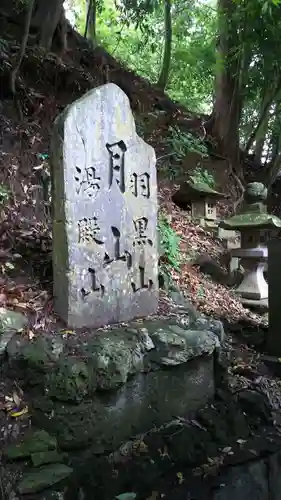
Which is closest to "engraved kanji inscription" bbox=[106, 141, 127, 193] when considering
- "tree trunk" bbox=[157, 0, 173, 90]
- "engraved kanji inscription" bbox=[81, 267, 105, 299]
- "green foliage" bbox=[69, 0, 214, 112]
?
"engraved kanji inscription" bbox=[81, 267, 105, 299]

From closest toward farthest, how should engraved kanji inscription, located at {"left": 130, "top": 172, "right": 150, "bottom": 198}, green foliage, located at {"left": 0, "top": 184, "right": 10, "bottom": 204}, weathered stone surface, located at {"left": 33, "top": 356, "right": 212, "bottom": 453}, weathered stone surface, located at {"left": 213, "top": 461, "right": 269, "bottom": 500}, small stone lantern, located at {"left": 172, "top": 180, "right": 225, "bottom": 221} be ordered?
weathered stone surface, located at {"left": 213, "top": 461, "right": 269, "bottom": 500} → weathered stone surface, located at {"left": 33, "top": 356, "right": 212, "bottom": 453} → engraved kanji inscription, located at {"left": 130, "top": 172, "right": 150, "bottom": 198} → green foliage, located at {"left": 0, "top": 184, "right": 10, "bottom": 204} → small stone lantern, located at {"left": 172, "top": 180, "right": 225, "bottom": 221}

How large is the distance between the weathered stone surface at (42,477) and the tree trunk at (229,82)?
8010 mm

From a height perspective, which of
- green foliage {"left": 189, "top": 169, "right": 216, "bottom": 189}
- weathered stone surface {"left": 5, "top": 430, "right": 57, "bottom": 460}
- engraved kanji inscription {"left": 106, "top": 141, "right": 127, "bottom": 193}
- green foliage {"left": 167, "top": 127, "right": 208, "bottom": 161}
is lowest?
weathered stone surface {"left": 5, "top": 430, "right": 57, "bottom": 460}

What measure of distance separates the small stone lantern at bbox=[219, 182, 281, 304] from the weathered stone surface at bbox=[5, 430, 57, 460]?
416 centimetres

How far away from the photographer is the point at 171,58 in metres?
11.3

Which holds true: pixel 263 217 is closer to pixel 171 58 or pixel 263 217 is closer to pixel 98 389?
pixel 98 389

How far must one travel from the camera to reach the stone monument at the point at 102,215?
3.60 metres

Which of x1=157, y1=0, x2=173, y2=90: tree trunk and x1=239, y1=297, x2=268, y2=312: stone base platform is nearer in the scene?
x1=239, y1=297, x2=268, y2=312: stone base platform

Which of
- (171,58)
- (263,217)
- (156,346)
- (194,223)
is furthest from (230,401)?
(171,58)

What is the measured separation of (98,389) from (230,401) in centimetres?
141

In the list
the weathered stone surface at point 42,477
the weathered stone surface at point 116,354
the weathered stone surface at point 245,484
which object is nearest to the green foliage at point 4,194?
the weathered stone surface at point 116,354

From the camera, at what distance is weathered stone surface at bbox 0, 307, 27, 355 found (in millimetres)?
3295

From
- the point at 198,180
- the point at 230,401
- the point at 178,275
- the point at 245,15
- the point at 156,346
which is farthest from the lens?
the point at 198,180

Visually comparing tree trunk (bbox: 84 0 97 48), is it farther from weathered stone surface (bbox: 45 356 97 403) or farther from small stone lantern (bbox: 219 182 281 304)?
weathered stone surface (bbox: 45 356 97 403)
